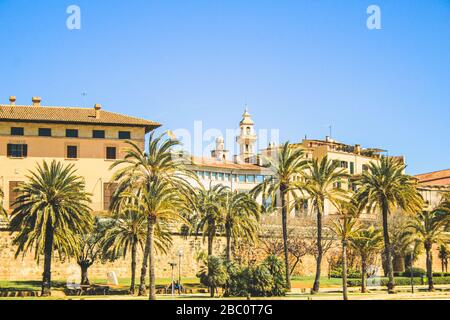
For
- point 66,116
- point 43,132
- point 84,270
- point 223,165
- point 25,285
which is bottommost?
point 25,285

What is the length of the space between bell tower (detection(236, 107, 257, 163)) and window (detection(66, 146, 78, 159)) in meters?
49.6

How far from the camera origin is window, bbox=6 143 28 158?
85625 mm

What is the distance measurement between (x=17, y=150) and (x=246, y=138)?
58.3m

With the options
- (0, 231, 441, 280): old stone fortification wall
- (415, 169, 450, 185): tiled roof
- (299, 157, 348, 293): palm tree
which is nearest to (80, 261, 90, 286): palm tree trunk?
(0, 231, 441, 280): old stone fortification wall

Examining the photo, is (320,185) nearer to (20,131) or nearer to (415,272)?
(415,272)

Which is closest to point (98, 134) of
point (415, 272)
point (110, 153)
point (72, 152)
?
point (110, 153)

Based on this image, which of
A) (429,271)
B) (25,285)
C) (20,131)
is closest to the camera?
(25,285)

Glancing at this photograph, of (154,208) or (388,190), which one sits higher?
(388,190)

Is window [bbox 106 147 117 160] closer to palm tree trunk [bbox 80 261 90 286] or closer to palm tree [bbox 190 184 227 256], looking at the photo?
palm tree [bbox 190 184 227 256]

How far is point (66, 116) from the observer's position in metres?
88.7

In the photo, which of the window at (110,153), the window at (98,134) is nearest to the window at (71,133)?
the window at (98,134)

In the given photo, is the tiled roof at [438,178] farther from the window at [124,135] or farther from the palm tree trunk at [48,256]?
the palm tree trunk at [48,256]
